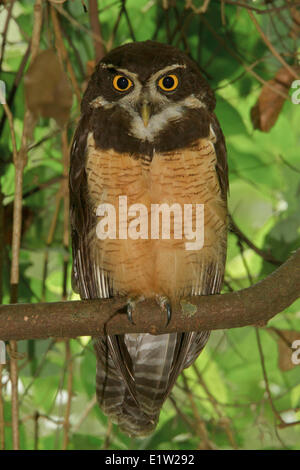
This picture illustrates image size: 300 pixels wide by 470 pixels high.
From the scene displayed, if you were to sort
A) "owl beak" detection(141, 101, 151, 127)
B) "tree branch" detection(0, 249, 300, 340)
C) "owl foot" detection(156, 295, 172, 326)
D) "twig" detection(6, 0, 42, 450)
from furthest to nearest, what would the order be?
"twig" detection(6, 0, 42, 450) < "owl beak" detection(141, 101, 151, 127) < "owl foot" detection(156, 295, 172, 326) < "tree branch" detection(0, 249, 300, 340)

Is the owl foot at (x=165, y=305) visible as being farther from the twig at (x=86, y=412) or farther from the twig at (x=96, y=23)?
the twig at (x=96, y=23)

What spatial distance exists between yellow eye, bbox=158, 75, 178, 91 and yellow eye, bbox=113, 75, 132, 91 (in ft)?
0.27

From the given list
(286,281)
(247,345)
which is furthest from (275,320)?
(286,281)

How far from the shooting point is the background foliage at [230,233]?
6.57 feet

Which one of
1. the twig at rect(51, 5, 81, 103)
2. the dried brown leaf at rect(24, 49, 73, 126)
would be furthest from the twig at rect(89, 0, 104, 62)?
the dried brown leaf at rect(24, 49, 73, 126)

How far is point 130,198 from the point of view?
1488 mm

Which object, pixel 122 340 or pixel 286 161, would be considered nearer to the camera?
pixel 122 340

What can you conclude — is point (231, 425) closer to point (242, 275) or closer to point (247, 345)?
point (247, 345)

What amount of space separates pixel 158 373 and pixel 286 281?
0.66 m

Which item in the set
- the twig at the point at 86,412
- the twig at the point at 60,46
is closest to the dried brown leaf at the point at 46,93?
the twig at the point at 60,46

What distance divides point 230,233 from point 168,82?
2.20ft

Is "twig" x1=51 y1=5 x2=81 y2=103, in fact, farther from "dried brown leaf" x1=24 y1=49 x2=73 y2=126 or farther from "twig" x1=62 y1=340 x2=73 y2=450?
"twig" x1=62 y1=340 x2=73 y2=450

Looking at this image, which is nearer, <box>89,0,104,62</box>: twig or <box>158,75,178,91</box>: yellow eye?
<box>158,75,178,91</box>: yellow eye

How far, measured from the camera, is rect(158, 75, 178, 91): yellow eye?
1.52 metres
